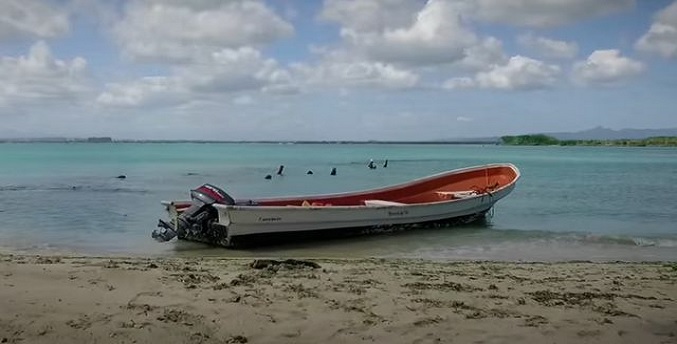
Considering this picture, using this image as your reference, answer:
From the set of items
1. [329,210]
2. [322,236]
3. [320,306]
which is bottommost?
[322,236]

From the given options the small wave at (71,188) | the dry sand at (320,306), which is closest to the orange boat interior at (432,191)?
the dry sand at (320,306)

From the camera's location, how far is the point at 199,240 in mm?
12523

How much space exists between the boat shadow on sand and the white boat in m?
0.06

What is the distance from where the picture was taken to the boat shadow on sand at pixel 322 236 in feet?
40.4

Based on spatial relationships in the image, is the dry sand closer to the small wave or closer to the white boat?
the white boat

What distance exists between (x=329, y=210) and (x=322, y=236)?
0.61 metres

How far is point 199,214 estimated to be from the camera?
40.4 ft

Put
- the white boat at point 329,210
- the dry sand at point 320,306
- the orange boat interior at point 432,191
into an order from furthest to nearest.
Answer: the orange boat interior at point 432,191
the white boat at point 329,210
the dry sand at point 320,306

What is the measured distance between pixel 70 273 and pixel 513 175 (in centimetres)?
1535

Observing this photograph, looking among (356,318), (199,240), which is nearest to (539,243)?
(199,240)

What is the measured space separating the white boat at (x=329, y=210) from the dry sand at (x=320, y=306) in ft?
12.9

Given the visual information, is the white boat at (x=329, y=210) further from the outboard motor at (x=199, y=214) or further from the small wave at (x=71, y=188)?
the small wave at (x=71, y=188)

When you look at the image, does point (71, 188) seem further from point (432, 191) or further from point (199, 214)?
point (199, 214)

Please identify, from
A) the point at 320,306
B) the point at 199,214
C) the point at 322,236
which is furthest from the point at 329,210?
the point at 320,306
